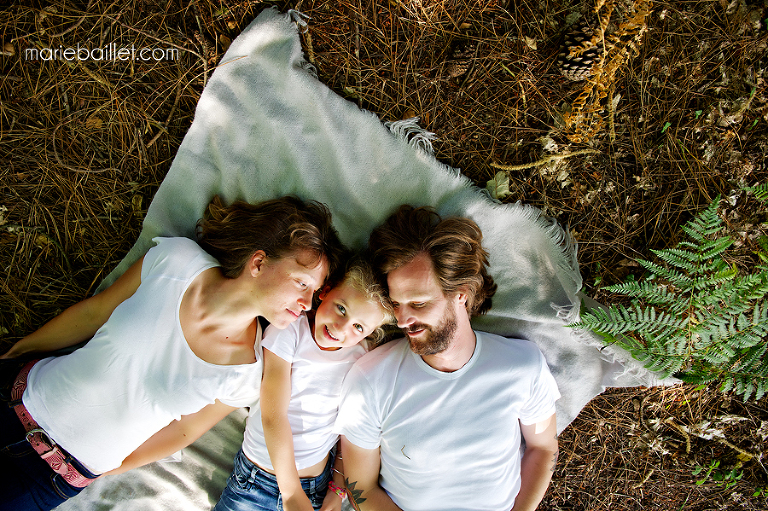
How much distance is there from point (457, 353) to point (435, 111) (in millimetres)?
1716

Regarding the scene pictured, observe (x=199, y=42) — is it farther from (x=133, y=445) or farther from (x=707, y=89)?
(x=707, y=89)

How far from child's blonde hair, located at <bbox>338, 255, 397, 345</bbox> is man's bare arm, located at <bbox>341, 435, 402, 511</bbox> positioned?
99 centimetres

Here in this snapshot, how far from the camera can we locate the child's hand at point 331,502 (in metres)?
3.07

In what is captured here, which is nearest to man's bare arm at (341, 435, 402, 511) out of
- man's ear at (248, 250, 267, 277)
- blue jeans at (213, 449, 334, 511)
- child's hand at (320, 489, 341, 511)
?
child's hand at (320, 489, 341, 511)

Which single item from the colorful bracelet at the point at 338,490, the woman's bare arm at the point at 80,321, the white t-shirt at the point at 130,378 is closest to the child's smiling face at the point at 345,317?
the white t-shirt at the point at 130,378

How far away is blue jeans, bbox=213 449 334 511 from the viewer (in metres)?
3.02

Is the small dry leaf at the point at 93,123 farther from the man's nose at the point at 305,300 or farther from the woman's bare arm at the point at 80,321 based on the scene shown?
the man's nose at the point at 305,300

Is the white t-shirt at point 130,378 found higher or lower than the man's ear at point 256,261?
lower

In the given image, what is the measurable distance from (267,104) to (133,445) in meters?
2.51

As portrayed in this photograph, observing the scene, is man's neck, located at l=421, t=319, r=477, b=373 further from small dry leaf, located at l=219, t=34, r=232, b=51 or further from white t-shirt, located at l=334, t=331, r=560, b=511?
small dry leaf, located at l=219, t=34, r=232, b=51

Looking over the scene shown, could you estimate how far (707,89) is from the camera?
2.96 metres

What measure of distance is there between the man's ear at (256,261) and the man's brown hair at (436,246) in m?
0.74

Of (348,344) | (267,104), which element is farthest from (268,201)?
(348,344)

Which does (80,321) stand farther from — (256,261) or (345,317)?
(345,317)
